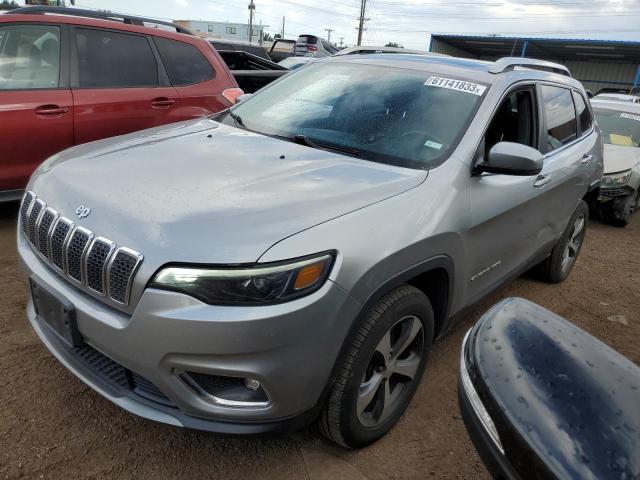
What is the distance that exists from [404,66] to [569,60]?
5182cm

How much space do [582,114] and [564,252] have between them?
1.17m

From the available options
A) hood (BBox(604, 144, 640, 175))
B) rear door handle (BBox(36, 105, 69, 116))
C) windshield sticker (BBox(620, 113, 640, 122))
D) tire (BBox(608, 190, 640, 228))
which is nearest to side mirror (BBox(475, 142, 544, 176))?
rear door handle (BBox(36, 105, 69, 116))

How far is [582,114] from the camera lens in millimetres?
4371

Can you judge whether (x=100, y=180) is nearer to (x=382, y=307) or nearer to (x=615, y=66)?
(x=382, y=307)

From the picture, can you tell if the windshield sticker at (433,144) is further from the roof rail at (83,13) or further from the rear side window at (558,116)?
the roof rail at (83,13)

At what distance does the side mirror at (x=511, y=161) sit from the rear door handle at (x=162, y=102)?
133 inches

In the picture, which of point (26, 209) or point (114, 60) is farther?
point (114, 60)

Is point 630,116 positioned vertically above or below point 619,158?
above

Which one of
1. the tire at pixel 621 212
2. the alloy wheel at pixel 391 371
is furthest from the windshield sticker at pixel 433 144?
the tire at pixel 621 212

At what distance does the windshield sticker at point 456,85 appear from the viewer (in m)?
2.89

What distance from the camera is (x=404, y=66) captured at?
10.4 feet

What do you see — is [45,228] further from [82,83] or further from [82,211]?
[82,83]

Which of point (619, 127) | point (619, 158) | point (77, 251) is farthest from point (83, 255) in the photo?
point (619, 127)

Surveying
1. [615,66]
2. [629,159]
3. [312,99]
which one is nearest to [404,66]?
[312,99]
